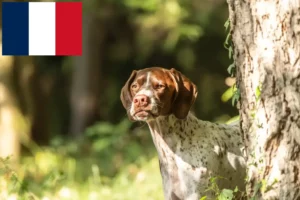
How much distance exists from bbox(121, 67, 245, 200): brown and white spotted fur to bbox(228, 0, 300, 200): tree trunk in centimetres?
48

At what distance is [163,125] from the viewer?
5816 mm

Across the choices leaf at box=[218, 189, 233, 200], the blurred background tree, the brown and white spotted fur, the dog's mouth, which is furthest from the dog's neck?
the blurred background tree

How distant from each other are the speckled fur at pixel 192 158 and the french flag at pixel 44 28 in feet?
11.5

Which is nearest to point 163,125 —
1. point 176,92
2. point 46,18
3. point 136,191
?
point 176,92

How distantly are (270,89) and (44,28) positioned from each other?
4540mm

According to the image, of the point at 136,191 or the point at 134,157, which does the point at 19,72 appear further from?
the point at 136,191

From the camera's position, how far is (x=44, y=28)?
9242 millimetres

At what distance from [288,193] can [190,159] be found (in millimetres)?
823

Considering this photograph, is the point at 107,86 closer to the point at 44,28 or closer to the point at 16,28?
the point at 16,28

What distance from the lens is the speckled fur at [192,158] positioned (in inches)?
225

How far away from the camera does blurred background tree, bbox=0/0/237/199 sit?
455 inches

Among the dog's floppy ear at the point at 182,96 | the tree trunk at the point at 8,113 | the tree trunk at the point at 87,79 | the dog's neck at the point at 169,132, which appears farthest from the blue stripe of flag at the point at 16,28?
the tree trunk at the point at 87,79

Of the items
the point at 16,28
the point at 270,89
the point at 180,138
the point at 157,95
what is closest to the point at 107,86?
the point at 16,28

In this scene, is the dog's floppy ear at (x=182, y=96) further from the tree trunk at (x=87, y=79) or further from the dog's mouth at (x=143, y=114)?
the tree trunk at (x=87, y=79)
